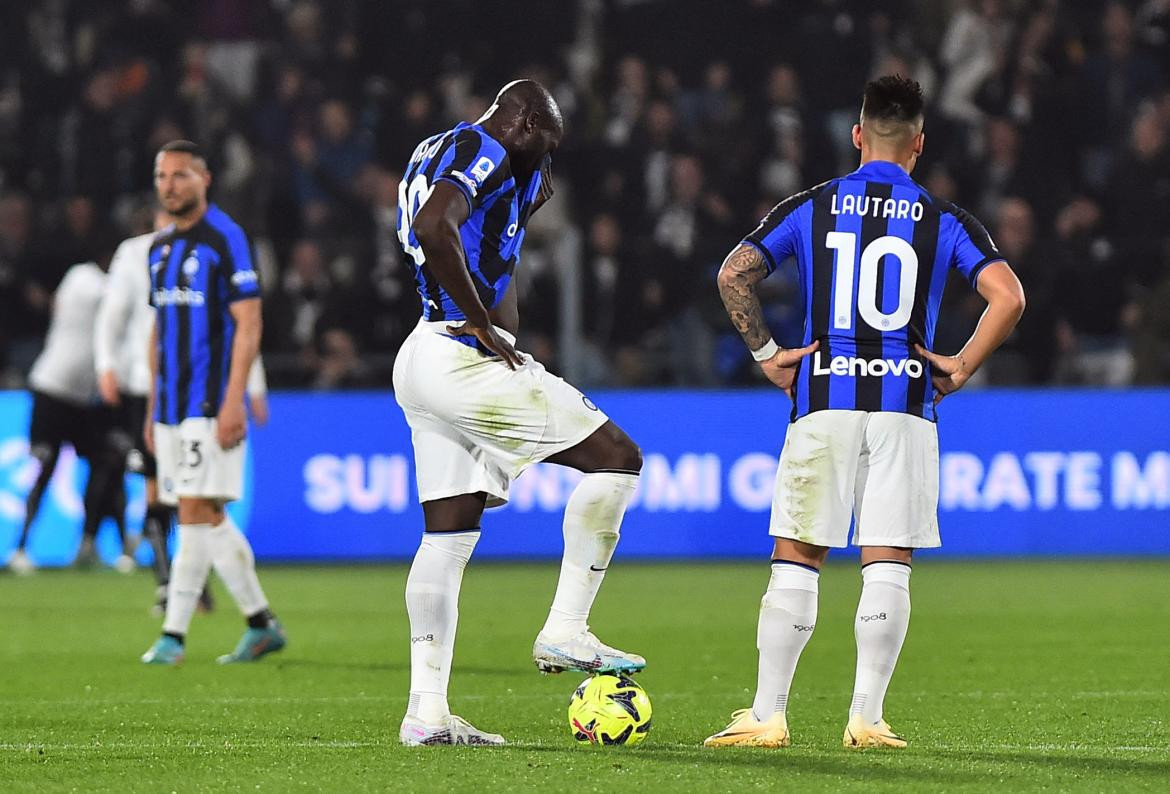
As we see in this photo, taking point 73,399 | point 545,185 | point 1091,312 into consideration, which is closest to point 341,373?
point 73,399

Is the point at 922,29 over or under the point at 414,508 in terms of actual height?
over

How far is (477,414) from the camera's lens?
5.51m

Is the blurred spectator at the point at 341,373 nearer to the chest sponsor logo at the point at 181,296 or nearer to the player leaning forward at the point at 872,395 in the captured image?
the chest sponsor logo at the point at 181,296

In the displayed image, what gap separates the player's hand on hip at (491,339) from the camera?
5438 mm

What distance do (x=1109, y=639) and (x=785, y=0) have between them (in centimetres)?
958

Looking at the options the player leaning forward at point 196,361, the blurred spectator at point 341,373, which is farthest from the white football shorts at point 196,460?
the blurred spectator at point 341,373

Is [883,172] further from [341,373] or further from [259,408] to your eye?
[341,373]

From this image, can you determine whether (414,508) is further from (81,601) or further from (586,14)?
(586,14)

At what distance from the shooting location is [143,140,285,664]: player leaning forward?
8.26 meters

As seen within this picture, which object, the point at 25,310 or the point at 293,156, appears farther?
the point at 293,156

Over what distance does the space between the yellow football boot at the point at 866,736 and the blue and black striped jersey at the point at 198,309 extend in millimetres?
3831

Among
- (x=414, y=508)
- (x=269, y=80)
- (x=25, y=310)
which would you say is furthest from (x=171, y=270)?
(x=269, y=80)

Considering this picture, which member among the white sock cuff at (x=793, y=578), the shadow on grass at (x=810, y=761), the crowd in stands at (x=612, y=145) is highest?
the crowd in stands at (x=612, y=145)

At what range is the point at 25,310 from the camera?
605 inches
